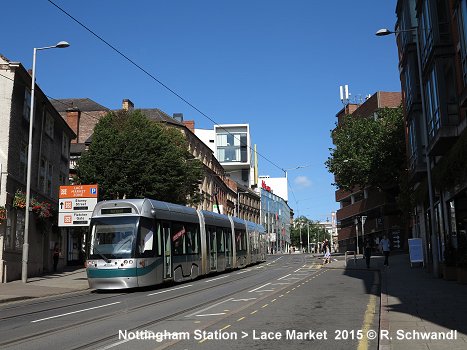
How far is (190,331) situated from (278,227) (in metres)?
124

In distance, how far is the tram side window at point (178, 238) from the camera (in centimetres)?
2091

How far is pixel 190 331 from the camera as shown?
9461 millimetres

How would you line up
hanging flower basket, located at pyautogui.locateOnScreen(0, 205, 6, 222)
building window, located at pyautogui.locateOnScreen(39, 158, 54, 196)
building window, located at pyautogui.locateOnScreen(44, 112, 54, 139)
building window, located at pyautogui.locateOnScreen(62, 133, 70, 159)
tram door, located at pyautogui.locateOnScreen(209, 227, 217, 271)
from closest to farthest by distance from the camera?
hanging flower basket, located at pyautogui.locateOnScreen(0, 205, 6, 222)
tram door, located at pyautogui.locateOnScreen(209, 227, 217, 271)
building window, located at pyautogui.locateOnScreen(39, 158, 54, 196)
building window, located at pyautogui.locateOnScreen(44, 112, 54, 139)
building window, located at pyautogui.locateOnScreen(62, 133, 70, 159)

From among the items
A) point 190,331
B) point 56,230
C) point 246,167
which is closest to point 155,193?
point 56,230

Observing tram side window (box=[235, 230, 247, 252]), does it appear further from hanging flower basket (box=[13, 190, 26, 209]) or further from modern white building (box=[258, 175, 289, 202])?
modern white building (box=[258, 175, 289, 202])

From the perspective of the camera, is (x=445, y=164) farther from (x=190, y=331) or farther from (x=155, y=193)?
(x=155, y=193)

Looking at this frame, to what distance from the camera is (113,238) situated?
18.3 m

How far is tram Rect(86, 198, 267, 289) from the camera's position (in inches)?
706

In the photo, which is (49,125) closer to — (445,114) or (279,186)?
(445,114)

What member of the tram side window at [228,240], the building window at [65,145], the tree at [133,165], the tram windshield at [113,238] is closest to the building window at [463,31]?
the tram windshield at [113,238]

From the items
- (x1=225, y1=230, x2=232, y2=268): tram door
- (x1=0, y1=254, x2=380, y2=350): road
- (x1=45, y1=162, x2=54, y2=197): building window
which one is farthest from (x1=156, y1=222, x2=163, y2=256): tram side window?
(x1=45, y1=162, x2=54, y2=197): building window

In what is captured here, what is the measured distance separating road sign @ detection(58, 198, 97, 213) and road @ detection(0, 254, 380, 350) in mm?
9212

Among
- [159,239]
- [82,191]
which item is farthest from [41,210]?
[159,239]

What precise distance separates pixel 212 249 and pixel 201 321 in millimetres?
15374
